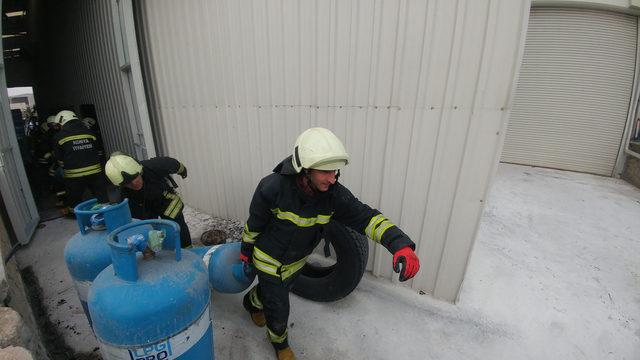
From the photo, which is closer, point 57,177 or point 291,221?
point 291,221

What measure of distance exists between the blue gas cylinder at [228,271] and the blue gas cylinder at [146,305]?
2.29 ft

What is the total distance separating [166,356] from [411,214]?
1.97 metres

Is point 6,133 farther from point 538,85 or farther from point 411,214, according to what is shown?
point 538,85

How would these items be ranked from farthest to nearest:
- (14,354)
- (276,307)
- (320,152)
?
(276,307)
(320,152)
(14,354)

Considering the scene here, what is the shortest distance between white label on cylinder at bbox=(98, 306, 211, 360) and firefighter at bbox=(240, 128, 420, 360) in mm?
553

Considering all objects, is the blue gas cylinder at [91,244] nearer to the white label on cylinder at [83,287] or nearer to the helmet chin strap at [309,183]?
the white label on cylinder at [83,287]

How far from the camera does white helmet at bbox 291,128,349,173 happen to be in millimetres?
1532

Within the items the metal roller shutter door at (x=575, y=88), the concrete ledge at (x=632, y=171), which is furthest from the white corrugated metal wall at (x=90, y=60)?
the concrete ledge at (x=632, y=171)

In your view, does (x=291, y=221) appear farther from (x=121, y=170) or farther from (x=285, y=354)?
(x=121, y=170)

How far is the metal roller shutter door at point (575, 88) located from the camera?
5.71m

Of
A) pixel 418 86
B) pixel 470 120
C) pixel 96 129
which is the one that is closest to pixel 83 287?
pixel 418 86

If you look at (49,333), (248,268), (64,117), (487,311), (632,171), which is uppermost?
(64,117)

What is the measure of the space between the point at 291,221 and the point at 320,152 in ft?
1.71

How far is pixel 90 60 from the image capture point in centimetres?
578
